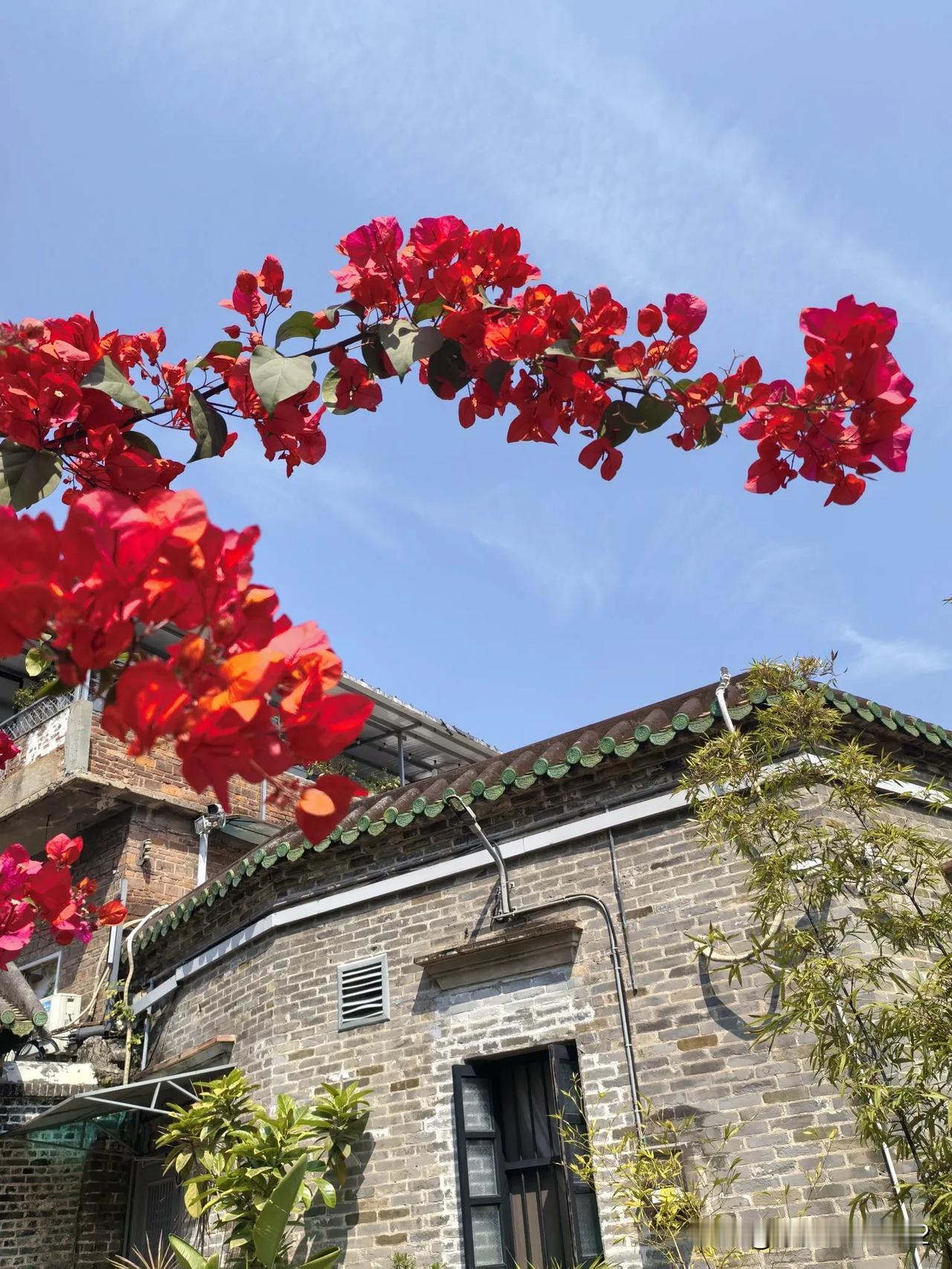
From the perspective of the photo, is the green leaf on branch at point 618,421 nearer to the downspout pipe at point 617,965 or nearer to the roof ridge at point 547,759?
the roof ridge at point 547,759

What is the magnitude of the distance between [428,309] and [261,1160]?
661 cm

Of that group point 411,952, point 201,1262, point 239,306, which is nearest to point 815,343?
point 239,306

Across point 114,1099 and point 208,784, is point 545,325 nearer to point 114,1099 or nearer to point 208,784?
point 208,784

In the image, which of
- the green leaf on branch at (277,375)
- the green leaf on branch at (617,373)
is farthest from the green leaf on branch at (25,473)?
the green leaf on branch at (617,373)

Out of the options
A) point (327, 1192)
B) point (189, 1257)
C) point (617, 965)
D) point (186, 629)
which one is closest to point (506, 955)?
point (617, 965)

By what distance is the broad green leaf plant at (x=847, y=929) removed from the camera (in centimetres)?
384

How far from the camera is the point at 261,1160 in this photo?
277 inches

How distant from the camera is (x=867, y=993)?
576 cm

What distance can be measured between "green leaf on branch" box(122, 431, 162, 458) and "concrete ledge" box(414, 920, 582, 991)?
5.38 m

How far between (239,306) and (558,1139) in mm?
6136

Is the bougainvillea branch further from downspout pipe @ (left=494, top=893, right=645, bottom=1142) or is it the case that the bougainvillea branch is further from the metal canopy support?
the metal canopy support

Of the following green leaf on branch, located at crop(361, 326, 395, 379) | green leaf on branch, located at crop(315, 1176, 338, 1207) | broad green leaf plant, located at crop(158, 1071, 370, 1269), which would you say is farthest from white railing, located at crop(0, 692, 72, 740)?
green leaf on branch, located at crop(361, 326, 395, 379)

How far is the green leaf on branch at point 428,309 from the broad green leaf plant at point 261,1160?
249 inches

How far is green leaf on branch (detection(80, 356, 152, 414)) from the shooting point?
6.95ft
